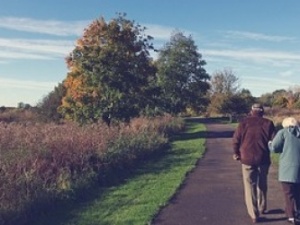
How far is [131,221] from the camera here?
9.18 m

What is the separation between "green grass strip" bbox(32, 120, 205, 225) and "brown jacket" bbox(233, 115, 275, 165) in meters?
2.06

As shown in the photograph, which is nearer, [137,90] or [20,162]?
[20,162]

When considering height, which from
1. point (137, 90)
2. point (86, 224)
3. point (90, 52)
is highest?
point (90, 52)

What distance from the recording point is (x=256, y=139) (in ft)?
30.1

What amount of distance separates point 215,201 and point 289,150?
2.66m

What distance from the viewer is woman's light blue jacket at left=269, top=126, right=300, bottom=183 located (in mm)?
8875

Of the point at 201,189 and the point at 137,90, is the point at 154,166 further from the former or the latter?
the point at 137,90

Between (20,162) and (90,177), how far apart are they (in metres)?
2.12

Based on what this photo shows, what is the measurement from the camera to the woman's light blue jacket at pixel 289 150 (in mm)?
8875

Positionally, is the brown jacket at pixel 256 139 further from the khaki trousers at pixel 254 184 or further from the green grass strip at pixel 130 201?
the green grass strip at pixel 130 201

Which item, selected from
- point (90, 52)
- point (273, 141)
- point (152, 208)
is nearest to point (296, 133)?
point (273, 141)

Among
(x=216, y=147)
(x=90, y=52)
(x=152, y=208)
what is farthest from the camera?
(x=90, y=52)

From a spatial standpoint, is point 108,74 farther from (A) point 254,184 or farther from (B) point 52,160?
(A) point 254,184

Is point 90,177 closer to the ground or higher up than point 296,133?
closer to the ground
